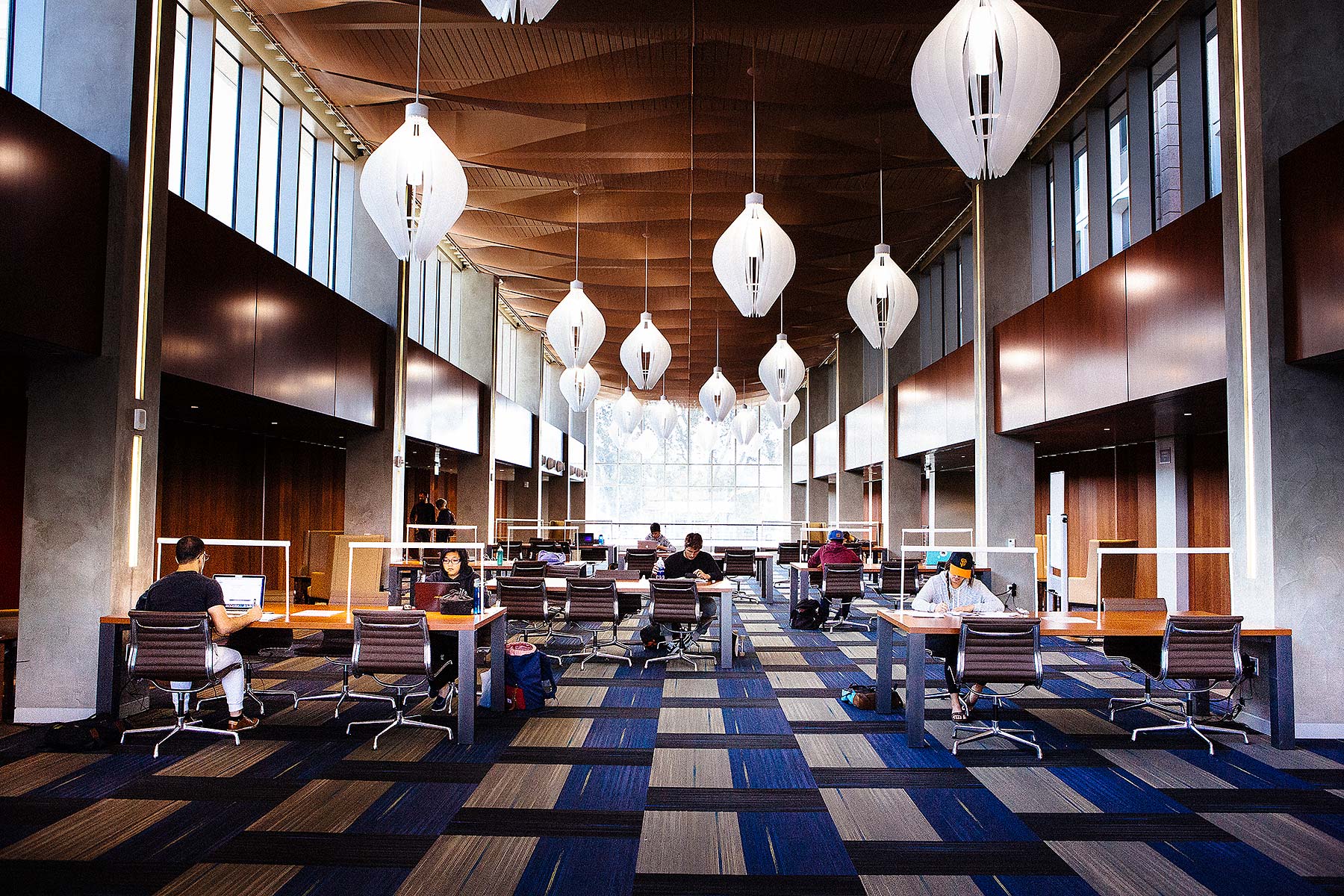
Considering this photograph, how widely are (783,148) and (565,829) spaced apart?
803cm

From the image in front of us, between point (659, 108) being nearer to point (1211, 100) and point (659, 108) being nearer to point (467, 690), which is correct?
point (1211, 100)

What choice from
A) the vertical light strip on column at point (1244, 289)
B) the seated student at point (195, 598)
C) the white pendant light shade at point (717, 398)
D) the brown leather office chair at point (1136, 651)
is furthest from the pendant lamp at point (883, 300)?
the white pendant light shade at point (717, 398)

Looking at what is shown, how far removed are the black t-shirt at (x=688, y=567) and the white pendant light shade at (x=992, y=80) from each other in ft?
16.4

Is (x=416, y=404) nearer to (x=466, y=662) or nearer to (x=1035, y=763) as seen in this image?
(x=466, y=662)

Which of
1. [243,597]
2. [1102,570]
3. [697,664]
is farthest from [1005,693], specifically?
[243,597]

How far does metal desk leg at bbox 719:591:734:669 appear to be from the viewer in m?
7.66

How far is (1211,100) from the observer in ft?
24.3

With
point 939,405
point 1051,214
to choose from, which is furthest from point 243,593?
point 939,405

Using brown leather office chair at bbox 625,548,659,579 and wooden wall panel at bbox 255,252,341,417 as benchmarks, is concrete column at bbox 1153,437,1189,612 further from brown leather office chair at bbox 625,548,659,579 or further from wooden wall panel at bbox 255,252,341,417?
wooden wall panel at bbox 255,252,341,417

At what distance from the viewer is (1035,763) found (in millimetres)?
4918

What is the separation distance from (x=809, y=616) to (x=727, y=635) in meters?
3.05

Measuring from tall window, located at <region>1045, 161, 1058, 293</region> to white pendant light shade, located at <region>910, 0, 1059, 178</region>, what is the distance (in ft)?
23.3

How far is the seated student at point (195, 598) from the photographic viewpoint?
5.16 metres

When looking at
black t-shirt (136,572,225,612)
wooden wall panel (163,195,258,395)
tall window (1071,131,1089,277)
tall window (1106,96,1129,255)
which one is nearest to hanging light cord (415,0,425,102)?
wooden wall panel (163,195,258,395)
